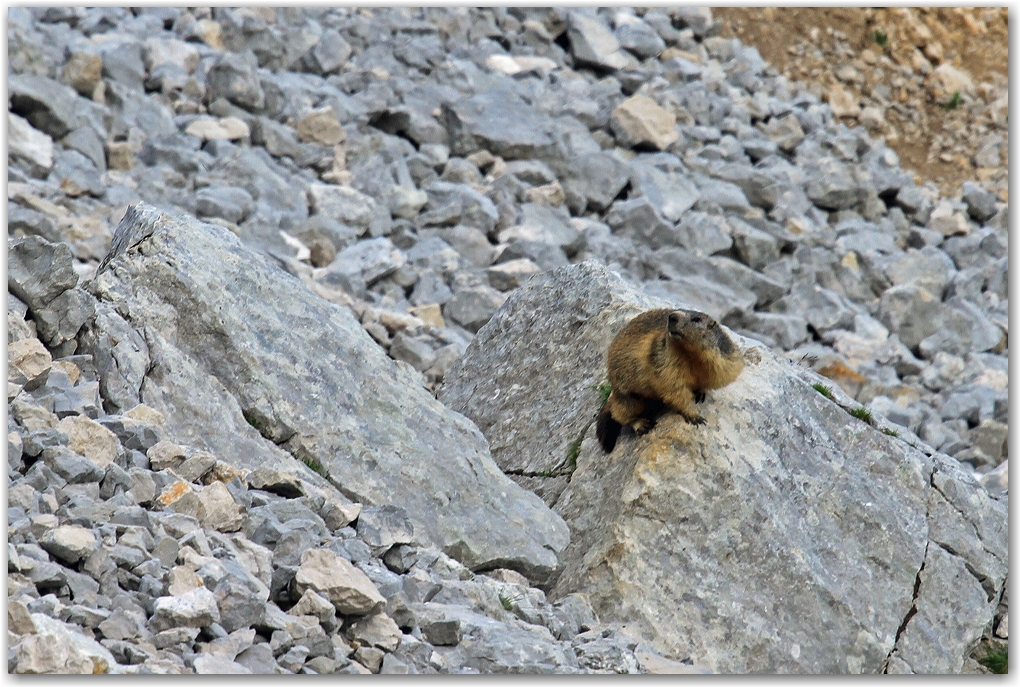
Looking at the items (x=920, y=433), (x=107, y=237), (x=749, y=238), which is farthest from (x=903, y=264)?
(x=107, y=237)

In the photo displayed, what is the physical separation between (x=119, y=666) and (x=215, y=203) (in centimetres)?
1111

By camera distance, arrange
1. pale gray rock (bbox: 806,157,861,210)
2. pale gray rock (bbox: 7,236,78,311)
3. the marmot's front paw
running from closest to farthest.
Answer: pale gray rock (bbox: 7,236,78,311) → the marmot's front paw → pale gray rock (bbox: 806,157,861,210)

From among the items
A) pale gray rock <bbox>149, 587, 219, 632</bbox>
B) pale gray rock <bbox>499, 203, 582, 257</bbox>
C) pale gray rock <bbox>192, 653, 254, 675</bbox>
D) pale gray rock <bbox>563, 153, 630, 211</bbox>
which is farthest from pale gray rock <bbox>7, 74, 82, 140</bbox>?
pale gray rock <bbox>192, 653, 254, 675</bbox>

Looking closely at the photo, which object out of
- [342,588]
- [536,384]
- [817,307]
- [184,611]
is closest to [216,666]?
[184,611]

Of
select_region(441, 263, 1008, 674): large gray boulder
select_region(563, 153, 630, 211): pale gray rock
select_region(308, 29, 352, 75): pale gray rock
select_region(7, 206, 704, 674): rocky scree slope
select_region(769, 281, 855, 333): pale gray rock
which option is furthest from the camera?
select_region(308, 29, 352, 75): pale gray rock

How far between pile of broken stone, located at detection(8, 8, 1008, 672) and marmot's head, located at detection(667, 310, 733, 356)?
6.27ft

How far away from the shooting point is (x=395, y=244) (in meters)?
16.2

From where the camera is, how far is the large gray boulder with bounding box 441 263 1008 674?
7281 mm

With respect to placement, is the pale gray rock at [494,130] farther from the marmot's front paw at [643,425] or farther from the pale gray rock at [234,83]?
the marmot's front paw at [643,425]

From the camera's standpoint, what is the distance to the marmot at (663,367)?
757 cm

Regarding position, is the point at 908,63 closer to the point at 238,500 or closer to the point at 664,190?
the point at 664,190

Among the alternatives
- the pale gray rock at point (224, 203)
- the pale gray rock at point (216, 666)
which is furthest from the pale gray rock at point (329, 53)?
the pale gray rock at point (216, 666)

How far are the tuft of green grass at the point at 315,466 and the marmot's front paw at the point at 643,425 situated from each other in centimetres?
216

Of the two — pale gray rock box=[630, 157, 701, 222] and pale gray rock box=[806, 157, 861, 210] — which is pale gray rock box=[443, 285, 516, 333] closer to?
pale gray rock box=[630, 157, 701, 222]
